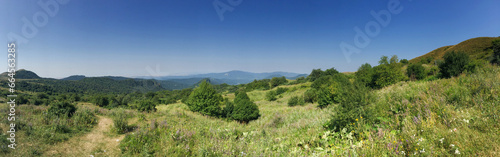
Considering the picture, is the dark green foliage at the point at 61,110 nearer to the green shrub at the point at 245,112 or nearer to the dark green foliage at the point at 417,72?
the green shrub at the point at 245,112

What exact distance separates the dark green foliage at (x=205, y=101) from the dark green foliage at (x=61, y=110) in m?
9.77

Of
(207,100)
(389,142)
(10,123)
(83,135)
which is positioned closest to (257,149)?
(389,142)

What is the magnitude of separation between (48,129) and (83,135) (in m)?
0.92

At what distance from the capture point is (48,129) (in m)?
5.48

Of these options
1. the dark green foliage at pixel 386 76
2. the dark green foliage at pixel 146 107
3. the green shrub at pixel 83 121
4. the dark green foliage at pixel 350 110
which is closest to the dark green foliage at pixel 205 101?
the dark green foliage at pixel 146 107

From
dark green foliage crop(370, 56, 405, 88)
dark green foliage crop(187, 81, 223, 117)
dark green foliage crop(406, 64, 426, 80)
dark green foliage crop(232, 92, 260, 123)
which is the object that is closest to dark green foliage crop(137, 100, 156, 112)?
dark green foliage crop(187, 81, 223, 117)

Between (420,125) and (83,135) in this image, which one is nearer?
(420,125)

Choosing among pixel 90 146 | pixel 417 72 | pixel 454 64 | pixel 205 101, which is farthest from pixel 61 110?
pixel 417 72

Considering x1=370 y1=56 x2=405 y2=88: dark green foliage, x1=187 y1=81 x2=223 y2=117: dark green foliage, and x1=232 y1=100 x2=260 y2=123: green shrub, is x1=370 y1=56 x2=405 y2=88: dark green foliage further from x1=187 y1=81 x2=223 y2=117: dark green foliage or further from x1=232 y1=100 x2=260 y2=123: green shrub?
x1=187 y1=81 x2=223 y2=117: dark green foliage

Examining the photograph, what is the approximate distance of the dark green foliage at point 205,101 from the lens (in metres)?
16.6

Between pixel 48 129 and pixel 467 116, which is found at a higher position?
pixel 467 116

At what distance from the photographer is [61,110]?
7.25 m

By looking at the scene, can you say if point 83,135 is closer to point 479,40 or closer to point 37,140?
point 37,140

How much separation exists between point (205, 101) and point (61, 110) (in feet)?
33.6
